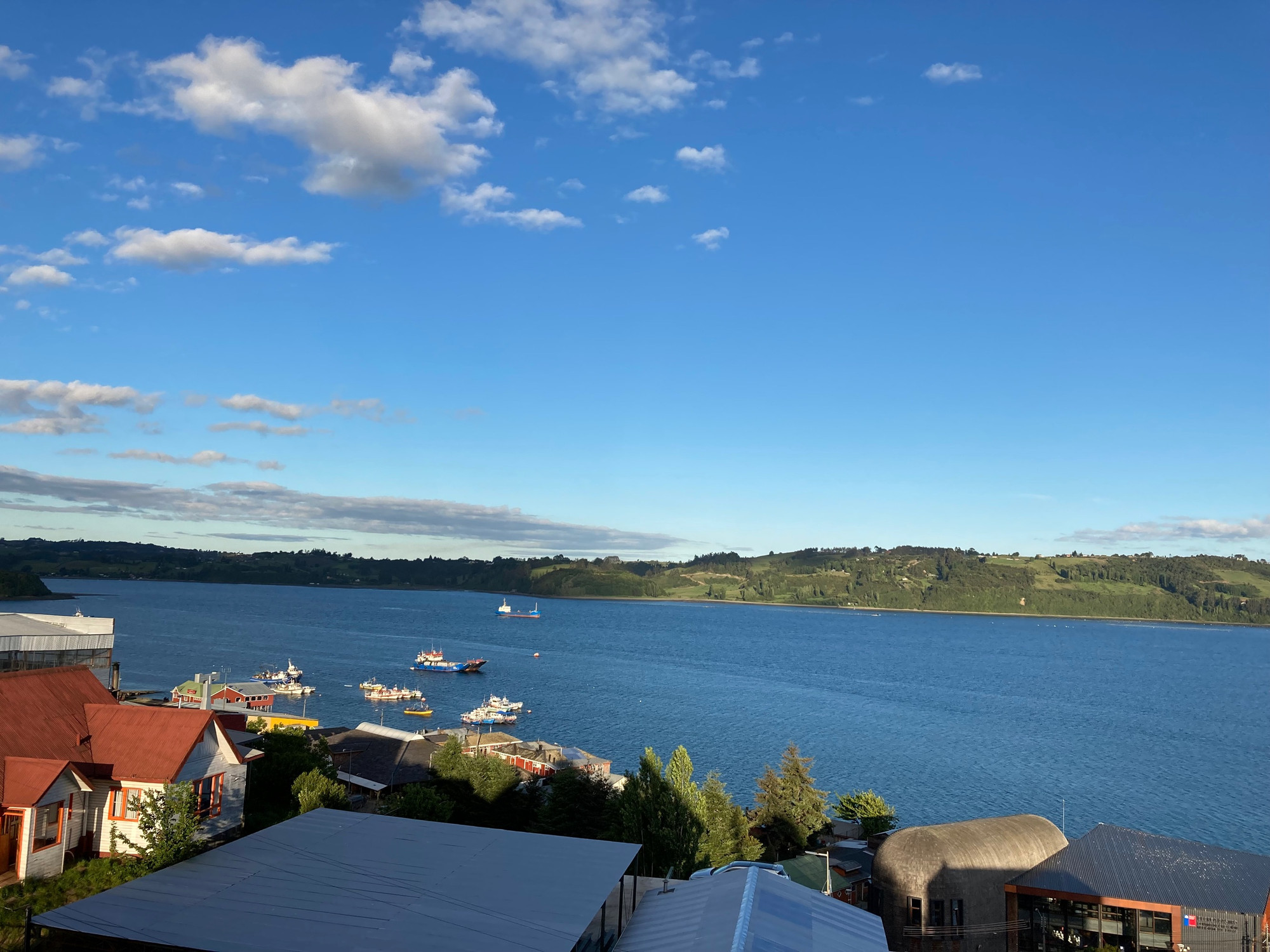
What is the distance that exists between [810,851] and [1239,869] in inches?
684

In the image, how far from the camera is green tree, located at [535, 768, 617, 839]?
36.8m

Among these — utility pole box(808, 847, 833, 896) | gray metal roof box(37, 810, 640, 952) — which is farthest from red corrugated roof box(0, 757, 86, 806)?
utility pole box(808, 847, 833, 896)

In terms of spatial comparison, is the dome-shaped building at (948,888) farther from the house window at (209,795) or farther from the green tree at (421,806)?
the house window at (209,795)

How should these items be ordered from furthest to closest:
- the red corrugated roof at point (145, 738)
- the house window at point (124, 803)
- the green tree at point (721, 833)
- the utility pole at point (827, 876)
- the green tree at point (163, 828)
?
the green tree at point (721, 833) → the utility pole at point (827, 876) → the red corrugated roof at point (145, 738) → the house window at point (124, 803) → the green tree at point (163, 828)

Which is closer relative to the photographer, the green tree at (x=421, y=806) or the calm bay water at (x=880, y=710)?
the green tree at (x=421, y=806)

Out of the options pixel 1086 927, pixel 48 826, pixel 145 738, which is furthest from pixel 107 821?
pixel 1086 927

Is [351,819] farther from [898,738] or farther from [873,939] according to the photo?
[898,738]

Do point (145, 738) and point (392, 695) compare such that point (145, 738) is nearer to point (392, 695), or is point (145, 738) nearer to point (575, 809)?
point (575, 809)

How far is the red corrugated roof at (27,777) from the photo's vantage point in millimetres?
20375

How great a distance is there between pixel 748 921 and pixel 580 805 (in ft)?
74.8

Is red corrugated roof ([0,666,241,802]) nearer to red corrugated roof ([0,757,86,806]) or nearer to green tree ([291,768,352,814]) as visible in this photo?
red corrugated roof ([0,757,86,806])

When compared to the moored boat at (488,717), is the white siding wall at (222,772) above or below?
above

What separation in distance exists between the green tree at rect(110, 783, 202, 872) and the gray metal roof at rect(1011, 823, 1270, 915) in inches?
1020

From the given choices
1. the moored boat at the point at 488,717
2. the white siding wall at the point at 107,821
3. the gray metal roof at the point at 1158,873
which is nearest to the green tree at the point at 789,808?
the gray metal roof at the point at 1158,873
